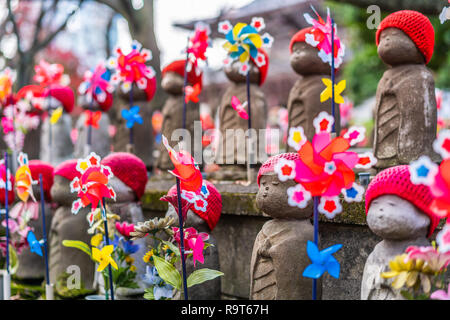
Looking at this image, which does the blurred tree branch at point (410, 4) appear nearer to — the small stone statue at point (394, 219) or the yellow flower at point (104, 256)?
the small stone statue at point (394, 219)

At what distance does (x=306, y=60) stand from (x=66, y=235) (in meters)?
1.96

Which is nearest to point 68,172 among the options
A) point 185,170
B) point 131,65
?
point 131,65

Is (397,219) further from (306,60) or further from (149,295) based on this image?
(306,60)

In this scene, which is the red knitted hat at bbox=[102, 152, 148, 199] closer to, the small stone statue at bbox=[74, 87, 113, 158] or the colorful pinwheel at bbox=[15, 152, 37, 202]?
the colorful pinwheel at bbox=[15, 152, 37, 202]

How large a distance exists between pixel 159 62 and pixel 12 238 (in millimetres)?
3628

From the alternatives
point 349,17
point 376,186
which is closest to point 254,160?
point 376,186

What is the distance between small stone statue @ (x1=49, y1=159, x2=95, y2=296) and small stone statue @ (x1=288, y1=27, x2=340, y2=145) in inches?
59.6

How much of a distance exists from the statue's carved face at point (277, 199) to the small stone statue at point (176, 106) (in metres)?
1.83

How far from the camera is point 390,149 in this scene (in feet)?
9.96

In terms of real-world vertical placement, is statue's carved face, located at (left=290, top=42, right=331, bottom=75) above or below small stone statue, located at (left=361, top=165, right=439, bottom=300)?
above

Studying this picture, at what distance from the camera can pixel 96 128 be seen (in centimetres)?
529

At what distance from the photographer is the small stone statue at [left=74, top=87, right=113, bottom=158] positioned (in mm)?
5113

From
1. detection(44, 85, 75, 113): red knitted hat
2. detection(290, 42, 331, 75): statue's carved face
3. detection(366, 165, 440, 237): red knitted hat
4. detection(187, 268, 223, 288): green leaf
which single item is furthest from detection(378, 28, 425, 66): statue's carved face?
detection(44, 85, 75, 113): red knitted hat
